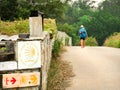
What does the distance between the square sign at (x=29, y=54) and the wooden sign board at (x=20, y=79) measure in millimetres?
192

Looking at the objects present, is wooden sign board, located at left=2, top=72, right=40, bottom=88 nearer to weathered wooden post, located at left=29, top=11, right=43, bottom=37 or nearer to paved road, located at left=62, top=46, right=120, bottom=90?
weathered wooden post, located at left=29, top=11, right=43, bottom=37

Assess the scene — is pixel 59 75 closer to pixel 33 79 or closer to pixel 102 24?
pixel 33 79

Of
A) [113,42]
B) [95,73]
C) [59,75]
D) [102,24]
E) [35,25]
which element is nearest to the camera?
[35,25]

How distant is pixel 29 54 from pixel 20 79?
0.61m

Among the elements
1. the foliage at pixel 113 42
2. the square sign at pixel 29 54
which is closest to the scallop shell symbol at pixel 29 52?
the square sign at pixel 29 54

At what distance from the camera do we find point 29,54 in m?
9.14

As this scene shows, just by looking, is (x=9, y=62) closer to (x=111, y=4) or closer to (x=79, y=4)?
(x=111, y=4)

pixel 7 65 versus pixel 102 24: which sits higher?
pixel 102 24

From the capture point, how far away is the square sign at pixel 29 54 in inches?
356

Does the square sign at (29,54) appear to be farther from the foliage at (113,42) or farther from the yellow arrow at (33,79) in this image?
the foliage at (113,42)

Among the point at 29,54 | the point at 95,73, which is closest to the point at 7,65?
the point at 29,54

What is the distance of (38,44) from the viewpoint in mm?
9273

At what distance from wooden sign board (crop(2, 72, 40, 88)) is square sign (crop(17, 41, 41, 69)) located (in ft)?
0.63

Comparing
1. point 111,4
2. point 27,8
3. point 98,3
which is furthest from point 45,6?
point 98,3
